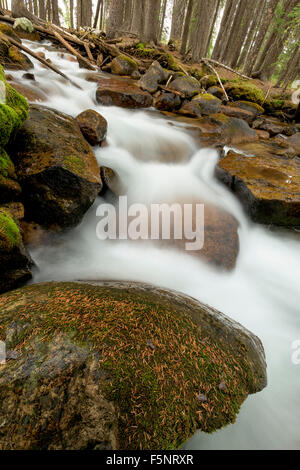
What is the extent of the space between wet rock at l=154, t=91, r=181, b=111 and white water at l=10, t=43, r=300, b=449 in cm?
322

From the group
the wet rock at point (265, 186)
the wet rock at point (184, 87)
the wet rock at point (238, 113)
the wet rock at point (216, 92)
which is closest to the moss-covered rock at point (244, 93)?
the wet rock at point (216, 92)

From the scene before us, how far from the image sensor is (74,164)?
3271mm

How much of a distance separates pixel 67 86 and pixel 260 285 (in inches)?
346

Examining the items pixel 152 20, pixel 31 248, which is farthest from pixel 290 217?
pixel 152 20

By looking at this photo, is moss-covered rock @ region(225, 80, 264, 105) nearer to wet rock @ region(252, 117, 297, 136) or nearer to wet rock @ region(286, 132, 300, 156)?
wet rock @ region(252, 117, 297, 136)

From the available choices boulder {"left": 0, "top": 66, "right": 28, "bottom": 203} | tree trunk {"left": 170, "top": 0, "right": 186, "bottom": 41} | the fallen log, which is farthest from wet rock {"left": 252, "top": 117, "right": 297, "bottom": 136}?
tree trunk {"left": 170, "top": 0, "right": 186, "bottom": 41}

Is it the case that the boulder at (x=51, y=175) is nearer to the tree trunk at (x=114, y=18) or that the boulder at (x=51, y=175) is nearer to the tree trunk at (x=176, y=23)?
the tree trunk at (x=114, y=18)

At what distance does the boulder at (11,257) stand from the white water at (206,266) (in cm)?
37

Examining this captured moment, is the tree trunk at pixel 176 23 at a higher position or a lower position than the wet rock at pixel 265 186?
higher

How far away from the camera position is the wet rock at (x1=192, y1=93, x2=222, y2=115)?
9502 mm

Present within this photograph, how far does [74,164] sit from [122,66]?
9.94m

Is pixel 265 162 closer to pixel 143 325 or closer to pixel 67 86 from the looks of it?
pixel 143 325

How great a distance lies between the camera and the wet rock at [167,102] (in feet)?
29.7

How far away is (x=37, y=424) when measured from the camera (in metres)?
1.17
